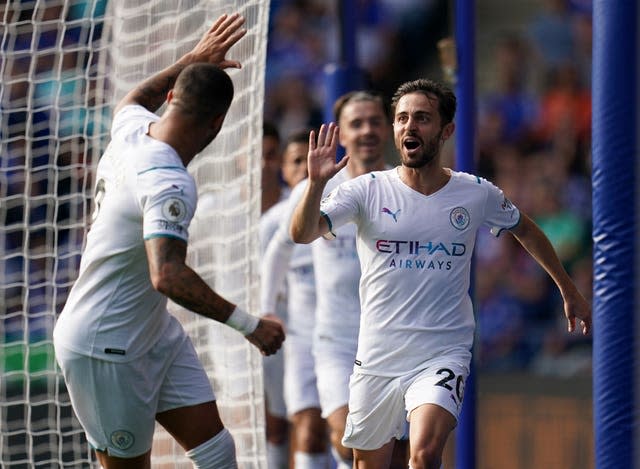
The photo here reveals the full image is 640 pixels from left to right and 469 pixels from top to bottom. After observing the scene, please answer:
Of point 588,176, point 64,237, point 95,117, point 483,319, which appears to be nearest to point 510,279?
point 483,319

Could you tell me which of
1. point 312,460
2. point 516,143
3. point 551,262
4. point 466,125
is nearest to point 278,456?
point 312,460

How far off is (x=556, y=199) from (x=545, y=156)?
59 cm

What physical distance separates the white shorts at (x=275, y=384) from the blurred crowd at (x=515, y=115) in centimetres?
405

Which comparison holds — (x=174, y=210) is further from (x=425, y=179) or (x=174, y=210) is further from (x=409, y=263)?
(x=425, y=179)

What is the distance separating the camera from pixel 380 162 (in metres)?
6.85

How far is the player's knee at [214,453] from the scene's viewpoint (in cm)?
516

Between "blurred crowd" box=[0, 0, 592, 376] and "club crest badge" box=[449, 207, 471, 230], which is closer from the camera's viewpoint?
"club crest badge" box=[449, 207, 471, 230]

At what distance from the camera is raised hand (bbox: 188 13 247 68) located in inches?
219

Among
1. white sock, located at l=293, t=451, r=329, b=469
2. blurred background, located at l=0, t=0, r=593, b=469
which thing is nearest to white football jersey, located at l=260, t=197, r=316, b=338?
white sock, located at l=293, t=451, r=329, b=469

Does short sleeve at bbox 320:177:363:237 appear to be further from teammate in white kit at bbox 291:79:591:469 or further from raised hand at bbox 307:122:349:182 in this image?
raised hand at bbox 307:122:349:182

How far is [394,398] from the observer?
5.23 metres

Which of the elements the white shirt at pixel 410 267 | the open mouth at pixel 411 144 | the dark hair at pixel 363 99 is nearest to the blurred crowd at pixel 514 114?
the dark hair at pixel 363 99

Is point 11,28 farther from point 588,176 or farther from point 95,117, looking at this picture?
point 588,176

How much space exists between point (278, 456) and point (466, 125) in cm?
293
